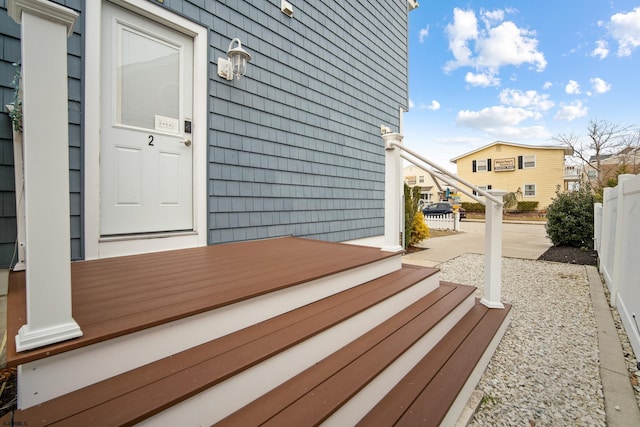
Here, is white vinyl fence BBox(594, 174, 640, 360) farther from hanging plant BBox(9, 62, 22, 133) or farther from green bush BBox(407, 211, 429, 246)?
hanging plant BBox(9, 62, 22, 133)

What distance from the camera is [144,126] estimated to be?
2629mm

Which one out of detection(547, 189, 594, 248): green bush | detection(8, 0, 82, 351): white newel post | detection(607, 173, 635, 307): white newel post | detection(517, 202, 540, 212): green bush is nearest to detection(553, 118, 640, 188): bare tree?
detection(517, 202, 540, 212): green bush

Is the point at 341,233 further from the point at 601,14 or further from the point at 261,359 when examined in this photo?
the point at 601,14

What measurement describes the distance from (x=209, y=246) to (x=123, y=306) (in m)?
1.73

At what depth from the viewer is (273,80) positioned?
12.1 ft

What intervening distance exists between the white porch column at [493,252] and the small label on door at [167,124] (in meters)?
3.02

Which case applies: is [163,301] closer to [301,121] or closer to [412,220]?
[301,121]

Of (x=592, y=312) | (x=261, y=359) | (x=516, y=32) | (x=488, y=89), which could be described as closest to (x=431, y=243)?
(x=592, y=312)

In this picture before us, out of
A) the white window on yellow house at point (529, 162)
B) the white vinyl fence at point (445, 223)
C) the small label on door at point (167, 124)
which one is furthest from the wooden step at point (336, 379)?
the white window on yellow house at point (529, 162)

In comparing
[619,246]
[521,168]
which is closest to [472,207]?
[521,168]

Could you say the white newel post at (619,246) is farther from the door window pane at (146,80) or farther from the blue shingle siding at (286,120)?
the door window pane at (146,80)

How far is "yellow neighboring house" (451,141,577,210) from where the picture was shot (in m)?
19.4

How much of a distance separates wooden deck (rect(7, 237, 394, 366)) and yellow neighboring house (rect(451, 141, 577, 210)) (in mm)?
22131

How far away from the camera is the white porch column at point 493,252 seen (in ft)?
8.19
